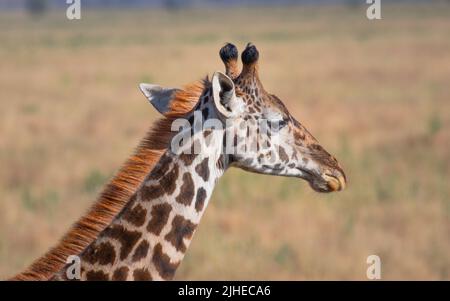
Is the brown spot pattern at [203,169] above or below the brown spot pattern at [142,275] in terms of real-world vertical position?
above

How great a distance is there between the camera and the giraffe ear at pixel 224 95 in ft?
16.2

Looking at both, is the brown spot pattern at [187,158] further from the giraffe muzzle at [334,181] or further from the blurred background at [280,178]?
the blurred background at [280,178]

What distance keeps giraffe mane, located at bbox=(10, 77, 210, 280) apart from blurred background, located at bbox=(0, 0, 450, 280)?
5.17 ft

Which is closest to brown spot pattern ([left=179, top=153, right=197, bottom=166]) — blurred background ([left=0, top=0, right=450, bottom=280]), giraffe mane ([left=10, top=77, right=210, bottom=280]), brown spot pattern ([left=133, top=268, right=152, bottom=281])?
giraffe mane ([left=10, top=77, right=210, bottom=280])

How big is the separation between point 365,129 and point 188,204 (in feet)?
55.8

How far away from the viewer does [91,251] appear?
4.94 meters

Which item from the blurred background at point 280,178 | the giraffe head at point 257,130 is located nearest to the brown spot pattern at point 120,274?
the giraffe head at point 257,130

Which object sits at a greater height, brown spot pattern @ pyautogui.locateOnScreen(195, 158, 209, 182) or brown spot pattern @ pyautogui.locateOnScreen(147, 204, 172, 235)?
brown spot pattern @ pyautogui.locateOnScreen(195, 158, 209, 182)

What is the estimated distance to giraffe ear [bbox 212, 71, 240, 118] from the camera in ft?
16.2

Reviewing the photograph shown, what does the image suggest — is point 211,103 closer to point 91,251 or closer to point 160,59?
point 91,251

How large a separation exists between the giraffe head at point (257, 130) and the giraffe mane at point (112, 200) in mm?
239

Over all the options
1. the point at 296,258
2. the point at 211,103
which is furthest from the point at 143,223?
the point at 296,258

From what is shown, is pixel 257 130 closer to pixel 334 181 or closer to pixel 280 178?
pixel 334 181

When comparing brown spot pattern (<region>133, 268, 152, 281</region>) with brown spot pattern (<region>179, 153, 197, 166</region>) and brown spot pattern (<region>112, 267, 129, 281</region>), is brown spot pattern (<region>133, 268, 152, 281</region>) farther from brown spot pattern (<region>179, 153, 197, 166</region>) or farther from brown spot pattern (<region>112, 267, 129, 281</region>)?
brown spot pattern (<region>179, 153, 197, 166</region>)
